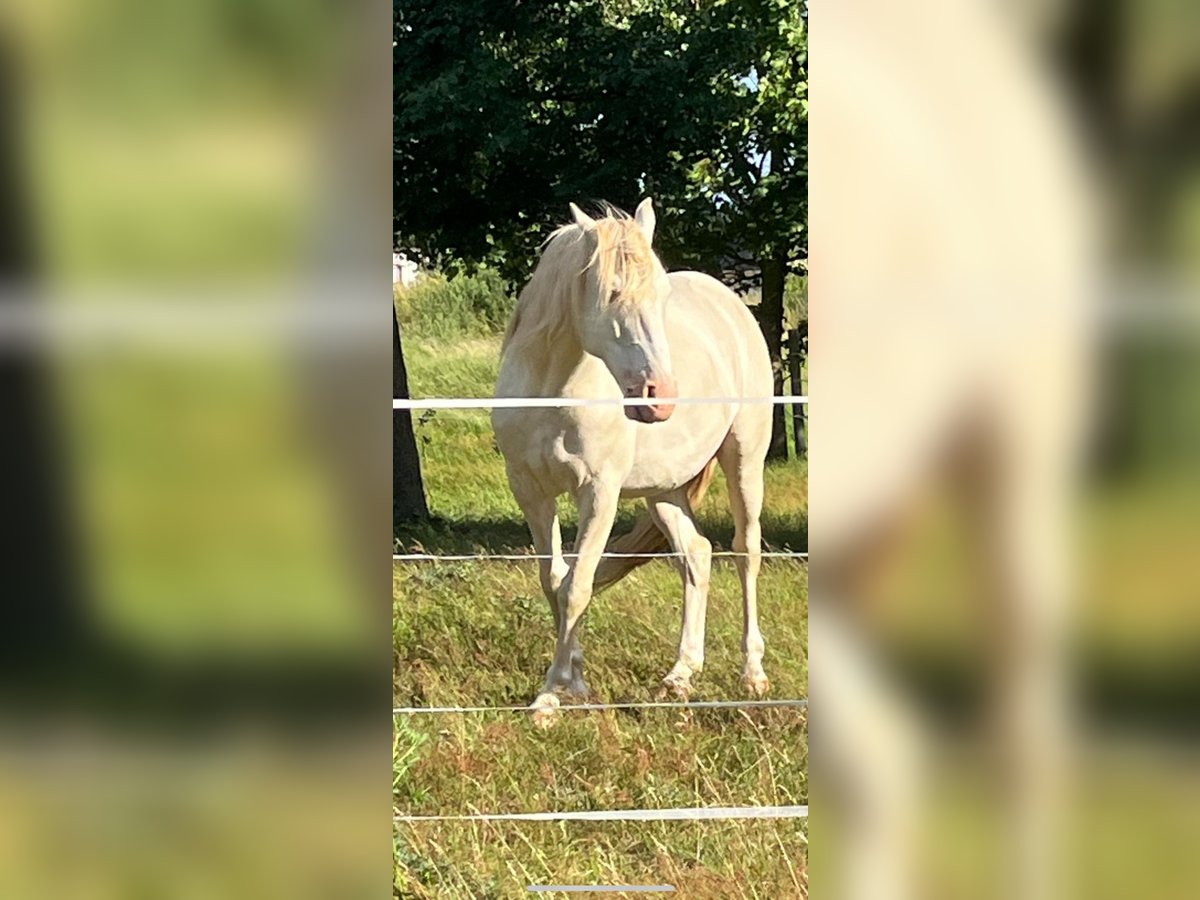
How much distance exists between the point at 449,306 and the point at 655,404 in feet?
1.31

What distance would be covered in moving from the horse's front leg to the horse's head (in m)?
0.16

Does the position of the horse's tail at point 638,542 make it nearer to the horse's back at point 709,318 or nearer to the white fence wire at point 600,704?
the white fence wire at point 600,704

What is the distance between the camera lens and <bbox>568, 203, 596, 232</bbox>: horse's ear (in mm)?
2422

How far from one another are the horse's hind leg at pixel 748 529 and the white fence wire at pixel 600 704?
0.02m

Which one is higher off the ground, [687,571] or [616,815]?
[687,571]

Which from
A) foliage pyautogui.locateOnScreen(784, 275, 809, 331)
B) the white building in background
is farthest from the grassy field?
foliage pyautogui.locateOnScreen(784, 275, 809, 331)

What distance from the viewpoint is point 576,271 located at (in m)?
2.44

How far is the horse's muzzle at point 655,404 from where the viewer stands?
2453mm
